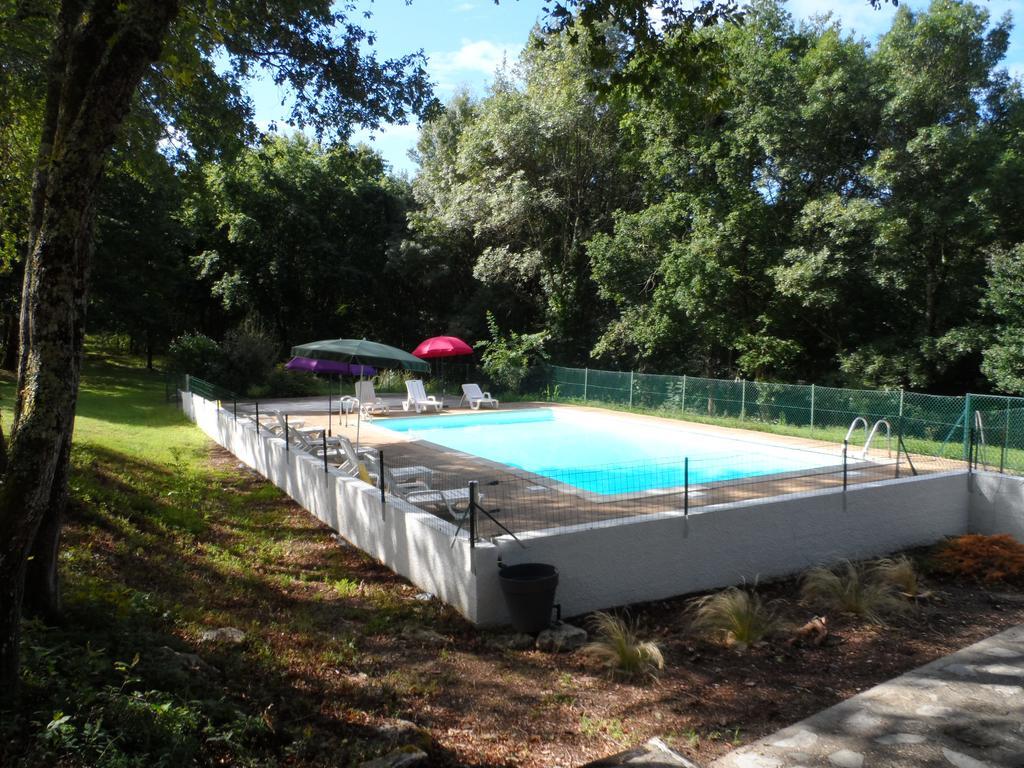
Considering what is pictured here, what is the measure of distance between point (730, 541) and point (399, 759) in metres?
4.82

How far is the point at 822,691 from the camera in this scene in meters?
Result: 5.12

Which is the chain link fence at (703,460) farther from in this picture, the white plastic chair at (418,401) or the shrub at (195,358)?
the shrub at (195,358)

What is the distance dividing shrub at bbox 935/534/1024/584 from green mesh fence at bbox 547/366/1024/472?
67.5 inches

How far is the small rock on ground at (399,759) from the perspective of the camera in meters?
3.60

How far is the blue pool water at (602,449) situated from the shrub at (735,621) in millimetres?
3291

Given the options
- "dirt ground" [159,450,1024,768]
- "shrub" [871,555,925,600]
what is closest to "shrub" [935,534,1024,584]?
"dirt ground" [159,450,1024,768]

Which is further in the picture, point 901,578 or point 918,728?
point 901,578

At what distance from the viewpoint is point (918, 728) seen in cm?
445

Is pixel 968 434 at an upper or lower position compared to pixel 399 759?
upper

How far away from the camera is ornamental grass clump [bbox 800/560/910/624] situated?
22.1 feet

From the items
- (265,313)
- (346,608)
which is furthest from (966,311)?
(265,313)

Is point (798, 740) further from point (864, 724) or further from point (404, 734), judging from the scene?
point (404, 734)

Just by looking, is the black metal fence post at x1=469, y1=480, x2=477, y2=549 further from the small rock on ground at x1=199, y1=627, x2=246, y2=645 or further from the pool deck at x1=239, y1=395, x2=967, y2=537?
the small rock on ground at x1=199, y1=627, x2=246, y2=645

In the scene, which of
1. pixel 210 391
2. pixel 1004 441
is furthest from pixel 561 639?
pixel 210 391
